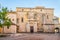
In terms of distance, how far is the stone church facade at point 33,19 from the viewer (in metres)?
48.8

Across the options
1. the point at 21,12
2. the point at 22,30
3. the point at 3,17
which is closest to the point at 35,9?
the point at 21,12

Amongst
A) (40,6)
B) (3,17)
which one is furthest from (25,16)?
(3,17)

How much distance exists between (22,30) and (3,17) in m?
19.7

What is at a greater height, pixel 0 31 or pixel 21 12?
pixel 21 12

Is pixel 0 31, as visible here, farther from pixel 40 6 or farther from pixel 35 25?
pixel 40 6

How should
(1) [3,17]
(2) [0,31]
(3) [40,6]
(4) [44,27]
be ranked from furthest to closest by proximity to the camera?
(3) [40,6] → (4) [44,27] → (2) [0,31] → (1) [3,17]

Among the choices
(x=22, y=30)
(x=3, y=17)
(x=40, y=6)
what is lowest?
(x=22, y=30)

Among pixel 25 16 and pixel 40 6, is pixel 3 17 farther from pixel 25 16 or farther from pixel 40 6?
pixel 40 6

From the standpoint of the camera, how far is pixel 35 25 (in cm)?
4919

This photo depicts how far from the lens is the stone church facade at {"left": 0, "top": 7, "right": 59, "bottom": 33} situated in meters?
48.8

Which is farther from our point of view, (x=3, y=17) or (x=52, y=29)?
(x=52, y=29)

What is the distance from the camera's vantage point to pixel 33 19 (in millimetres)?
50031

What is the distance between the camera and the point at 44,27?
1919 inches

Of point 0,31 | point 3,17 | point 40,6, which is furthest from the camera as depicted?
point 40,6
